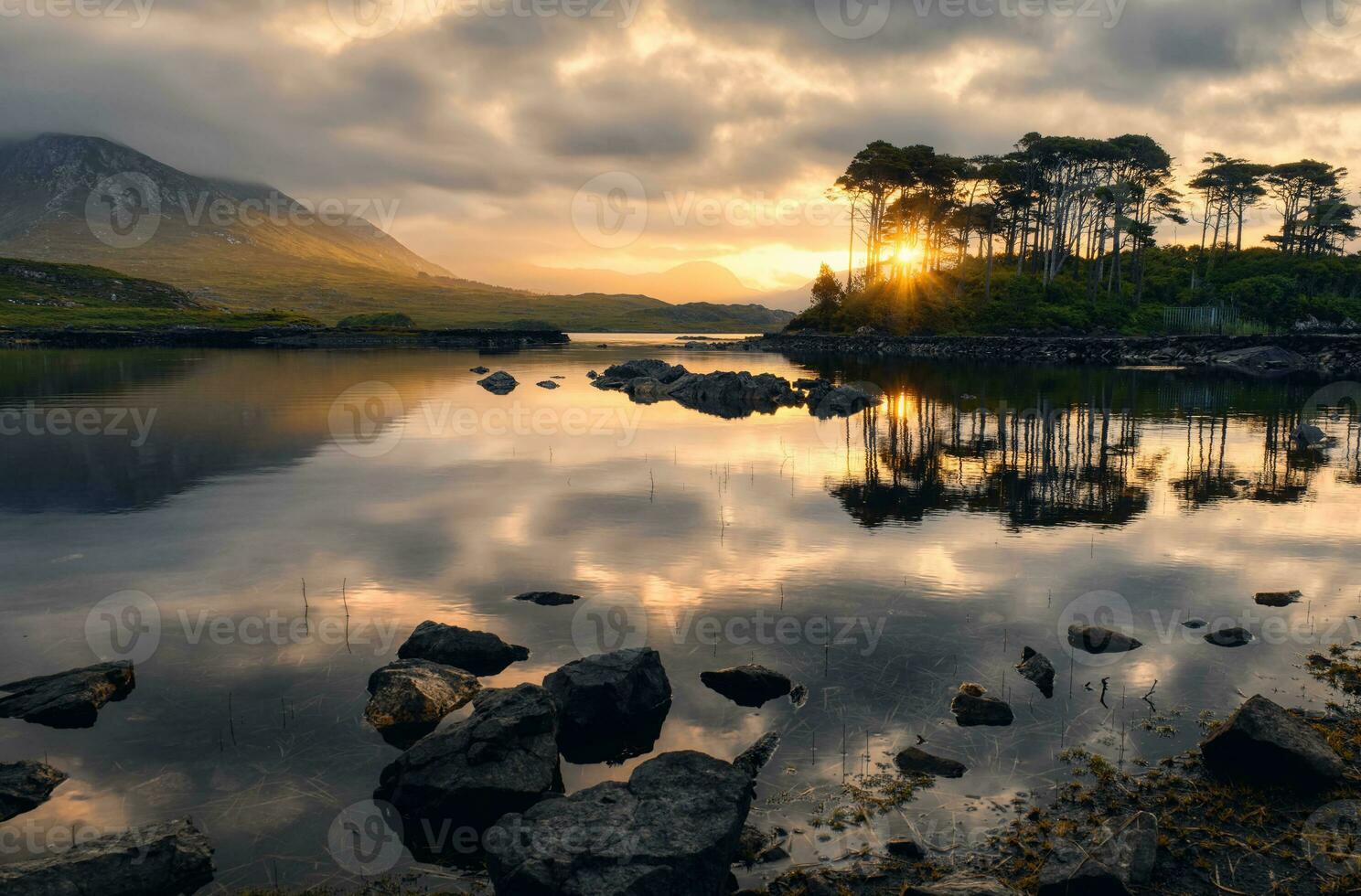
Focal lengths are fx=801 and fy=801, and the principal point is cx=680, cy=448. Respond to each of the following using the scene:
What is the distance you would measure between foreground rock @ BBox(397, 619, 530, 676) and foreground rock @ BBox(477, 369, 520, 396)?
49.2 m

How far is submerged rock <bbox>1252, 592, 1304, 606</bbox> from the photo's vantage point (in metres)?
16.2

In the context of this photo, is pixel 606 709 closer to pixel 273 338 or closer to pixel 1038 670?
pixel 1038 670

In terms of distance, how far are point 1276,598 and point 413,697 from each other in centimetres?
1672

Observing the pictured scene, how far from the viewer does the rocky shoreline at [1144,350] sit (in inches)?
3297

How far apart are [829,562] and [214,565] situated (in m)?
14.6

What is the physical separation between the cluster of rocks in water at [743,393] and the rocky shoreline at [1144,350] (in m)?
45.9
